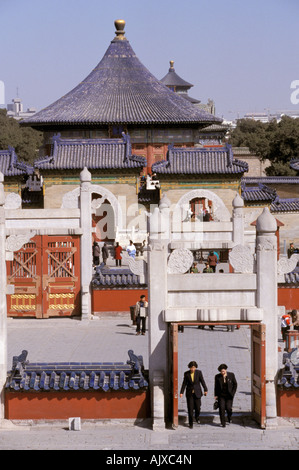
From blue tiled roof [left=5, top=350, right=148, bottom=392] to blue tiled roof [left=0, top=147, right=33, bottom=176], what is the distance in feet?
105

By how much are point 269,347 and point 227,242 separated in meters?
15.8

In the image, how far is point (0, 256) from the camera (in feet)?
56.2

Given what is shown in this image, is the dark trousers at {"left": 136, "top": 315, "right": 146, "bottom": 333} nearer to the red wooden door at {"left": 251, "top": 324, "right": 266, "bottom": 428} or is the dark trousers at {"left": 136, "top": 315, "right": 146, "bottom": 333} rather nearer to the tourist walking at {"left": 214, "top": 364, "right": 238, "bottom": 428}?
the red wooden door at {"left": 251, "top": 324, "right": 266, "bottom": 428}

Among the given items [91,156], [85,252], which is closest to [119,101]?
[91,156]

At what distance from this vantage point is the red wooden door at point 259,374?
15969mm

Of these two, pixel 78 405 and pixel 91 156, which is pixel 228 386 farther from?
pixel 91 156

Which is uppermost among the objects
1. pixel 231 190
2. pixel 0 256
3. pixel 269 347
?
pixel 231 190

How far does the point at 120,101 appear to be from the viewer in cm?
6072

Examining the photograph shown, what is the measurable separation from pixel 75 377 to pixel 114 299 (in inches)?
503

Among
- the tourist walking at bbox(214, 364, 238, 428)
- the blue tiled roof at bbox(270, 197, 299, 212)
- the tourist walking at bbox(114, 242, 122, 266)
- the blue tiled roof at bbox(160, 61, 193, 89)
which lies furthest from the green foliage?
the tourist walking at bbox(214, 364, 238, 428)

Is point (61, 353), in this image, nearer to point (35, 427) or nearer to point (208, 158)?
point (35, 427)

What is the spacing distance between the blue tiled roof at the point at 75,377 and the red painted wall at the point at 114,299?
12.4 metres

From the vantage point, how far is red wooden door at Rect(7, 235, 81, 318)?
94.2ft
